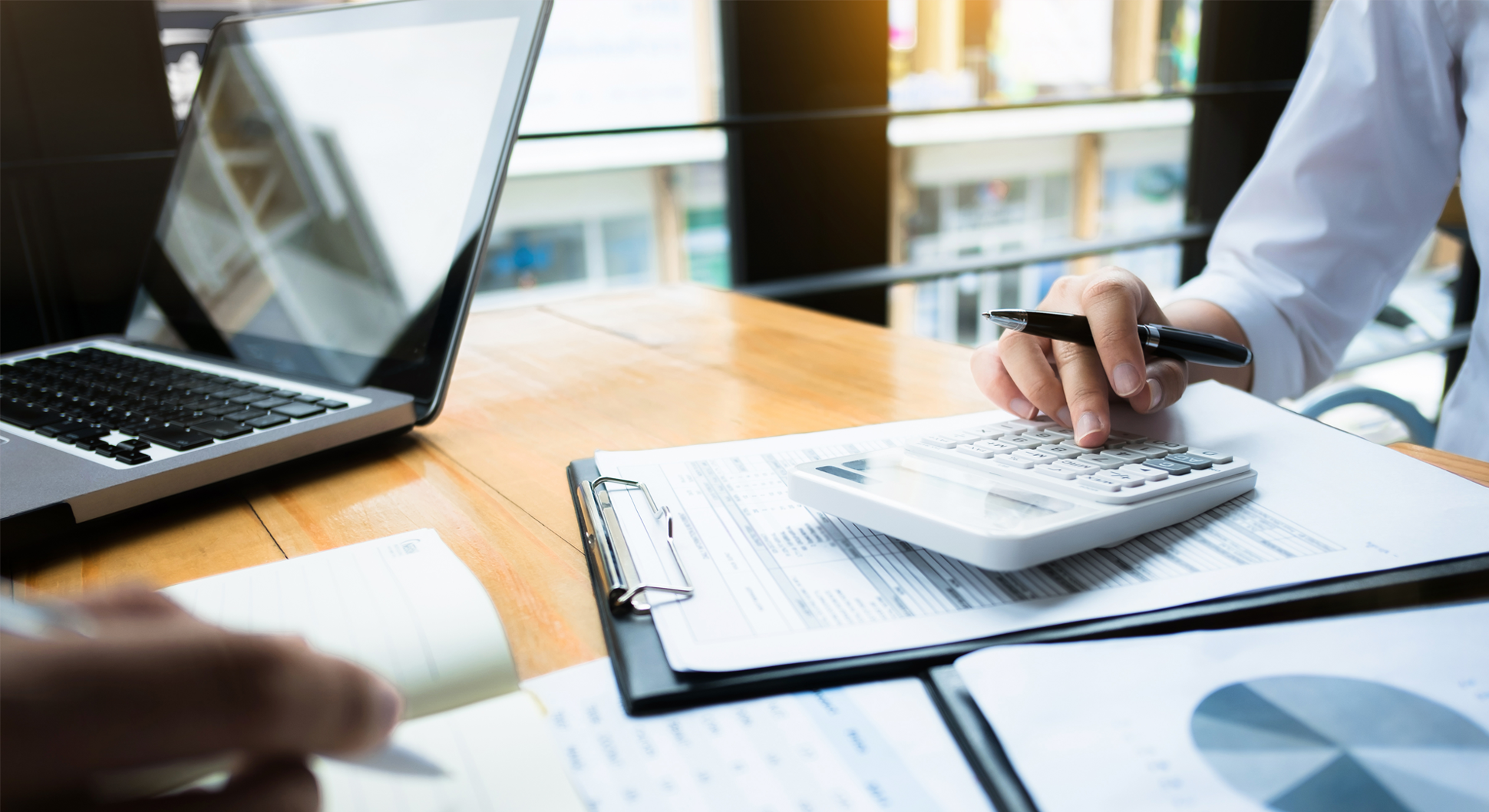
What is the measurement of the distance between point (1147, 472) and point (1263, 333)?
1.26ft

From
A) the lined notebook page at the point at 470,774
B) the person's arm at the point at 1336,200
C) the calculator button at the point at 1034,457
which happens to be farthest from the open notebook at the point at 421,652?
the person's arm at the point at 1336,200

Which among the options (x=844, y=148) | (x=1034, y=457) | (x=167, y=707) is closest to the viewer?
(x=167, y=707)

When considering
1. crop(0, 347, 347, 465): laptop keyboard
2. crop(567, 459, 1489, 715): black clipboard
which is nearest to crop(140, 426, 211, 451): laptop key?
crop(0, 347, 347, 465): laptop keyboard

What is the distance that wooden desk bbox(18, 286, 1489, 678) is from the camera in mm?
361

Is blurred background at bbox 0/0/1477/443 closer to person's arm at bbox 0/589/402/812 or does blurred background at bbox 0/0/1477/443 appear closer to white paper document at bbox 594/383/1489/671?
white paper document at bbox 594/383/1489/671

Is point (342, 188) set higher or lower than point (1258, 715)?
higher

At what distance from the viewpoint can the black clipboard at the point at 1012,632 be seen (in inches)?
9.9

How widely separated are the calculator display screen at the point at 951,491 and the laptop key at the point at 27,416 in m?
0.41

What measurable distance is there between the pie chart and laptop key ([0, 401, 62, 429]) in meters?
0.54

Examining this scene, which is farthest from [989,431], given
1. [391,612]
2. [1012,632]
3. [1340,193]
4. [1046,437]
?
[1340,193]

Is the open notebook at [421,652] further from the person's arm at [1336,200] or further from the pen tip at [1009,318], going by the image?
the person's arm at [1336,200]

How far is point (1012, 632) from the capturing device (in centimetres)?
27

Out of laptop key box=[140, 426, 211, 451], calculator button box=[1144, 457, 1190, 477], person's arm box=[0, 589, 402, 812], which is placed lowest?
calculator button box=[1144, 457, 1190, 477]

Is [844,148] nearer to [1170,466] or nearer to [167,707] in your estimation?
[1170,466]
